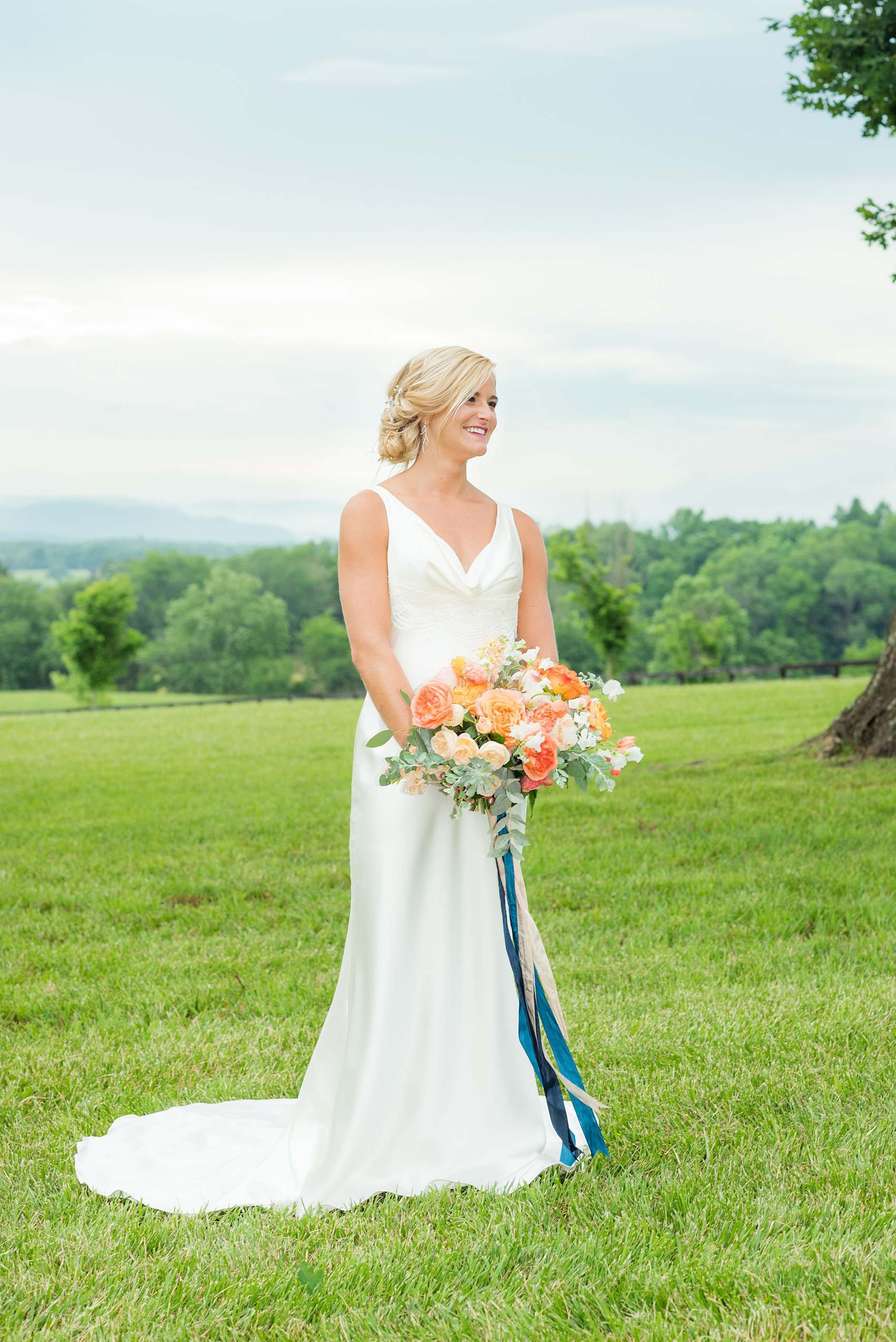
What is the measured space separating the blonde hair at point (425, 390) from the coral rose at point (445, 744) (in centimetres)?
131

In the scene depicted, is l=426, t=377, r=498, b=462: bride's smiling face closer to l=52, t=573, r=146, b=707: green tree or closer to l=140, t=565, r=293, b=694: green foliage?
l=52, t=573, r=146, b=707: green tree

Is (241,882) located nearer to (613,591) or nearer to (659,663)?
(613,591)

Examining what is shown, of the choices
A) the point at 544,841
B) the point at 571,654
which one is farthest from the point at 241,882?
the point at 571,654

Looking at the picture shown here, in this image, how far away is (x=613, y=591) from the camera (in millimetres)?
47312

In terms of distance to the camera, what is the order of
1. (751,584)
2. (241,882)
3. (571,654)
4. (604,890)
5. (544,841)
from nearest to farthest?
(604,890), (241,882), (544,841), (571,654), (751,584)

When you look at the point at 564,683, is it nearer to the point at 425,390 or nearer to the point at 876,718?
the point at 425,390

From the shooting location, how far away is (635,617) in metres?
83.5

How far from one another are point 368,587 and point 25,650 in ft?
327

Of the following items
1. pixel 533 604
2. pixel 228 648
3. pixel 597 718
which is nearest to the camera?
pixel 597 718

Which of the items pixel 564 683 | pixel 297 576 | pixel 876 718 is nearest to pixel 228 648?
pixel 297 576

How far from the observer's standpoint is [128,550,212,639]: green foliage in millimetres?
111625

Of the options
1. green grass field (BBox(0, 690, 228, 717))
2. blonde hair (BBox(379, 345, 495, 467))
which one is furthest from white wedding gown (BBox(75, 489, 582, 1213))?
green grass field (BBox(0, 690, 228, 717))

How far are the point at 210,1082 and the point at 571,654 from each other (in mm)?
81819

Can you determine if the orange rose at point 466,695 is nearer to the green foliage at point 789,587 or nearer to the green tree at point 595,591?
the green tree at point 595,591
